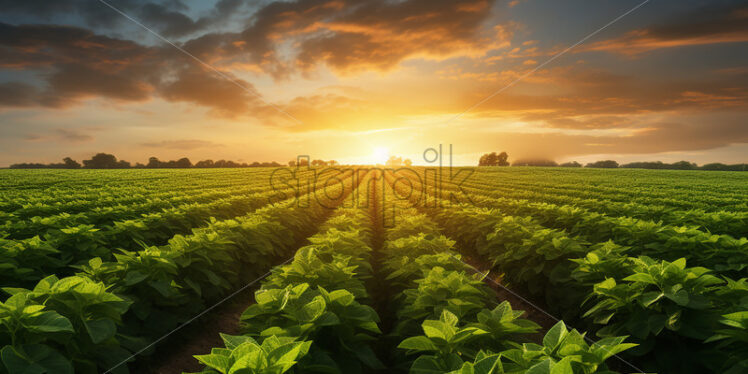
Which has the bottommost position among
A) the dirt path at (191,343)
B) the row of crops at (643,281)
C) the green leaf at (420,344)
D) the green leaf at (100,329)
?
the dirt path at (191,343)

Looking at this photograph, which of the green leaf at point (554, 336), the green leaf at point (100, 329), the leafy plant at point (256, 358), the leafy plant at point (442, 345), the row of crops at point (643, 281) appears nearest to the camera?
the leafy plant at point (256, 358)

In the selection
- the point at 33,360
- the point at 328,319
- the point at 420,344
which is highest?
the point at 328,319

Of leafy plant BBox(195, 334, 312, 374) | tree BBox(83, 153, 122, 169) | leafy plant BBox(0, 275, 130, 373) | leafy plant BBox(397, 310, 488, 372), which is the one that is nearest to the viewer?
leafy plant BBox(195, 334, 312, 374)

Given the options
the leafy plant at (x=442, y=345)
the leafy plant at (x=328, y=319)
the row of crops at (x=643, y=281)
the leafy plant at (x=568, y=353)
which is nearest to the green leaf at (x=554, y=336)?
the leafy plant at (x=568, y=353)

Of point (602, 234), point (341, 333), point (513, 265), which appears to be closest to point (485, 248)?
point (513, 265)

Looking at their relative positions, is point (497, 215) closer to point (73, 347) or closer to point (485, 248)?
point (485, 248)

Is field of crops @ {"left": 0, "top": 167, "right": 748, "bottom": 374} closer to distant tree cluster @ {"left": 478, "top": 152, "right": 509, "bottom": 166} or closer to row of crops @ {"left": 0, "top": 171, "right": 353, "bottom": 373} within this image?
row of crops @ {"left": 0, "top": 171, "right": 353, "bottom": 373}

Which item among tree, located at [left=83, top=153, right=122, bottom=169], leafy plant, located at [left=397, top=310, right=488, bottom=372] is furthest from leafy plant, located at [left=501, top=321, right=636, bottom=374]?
tree, located at [left=83, top=153, right=122, bottom=169]

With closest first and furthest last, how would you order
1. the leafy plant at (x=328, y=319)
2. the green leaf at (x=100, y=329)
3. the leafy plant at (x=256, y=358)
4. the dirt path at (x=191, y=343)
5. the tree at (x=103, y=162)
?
the leafy plant at (x=256, y=358) < the leafy plant at (x=328, y=319) < the green leaf at (x=100, y=329) < the dirt path at (x=191, y=343) < the tree at (x=103, y=162)

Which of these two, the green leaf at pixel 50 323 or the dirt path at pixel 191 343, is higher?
the green leaf at pixel 50 323

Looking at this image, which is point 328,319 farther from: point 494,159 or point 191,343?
point 494,159

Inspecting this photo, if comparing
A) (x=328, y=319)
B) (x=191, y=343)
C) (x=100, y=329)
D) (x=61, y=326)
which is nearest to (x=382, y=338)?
(x=328, y=319)

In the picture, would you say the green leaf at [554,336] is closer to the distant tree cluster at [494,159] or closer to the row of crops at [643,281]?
the row of crops at [643,281]

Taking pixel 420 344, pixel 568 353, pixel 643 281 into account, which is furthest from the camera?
pixel 643 281
